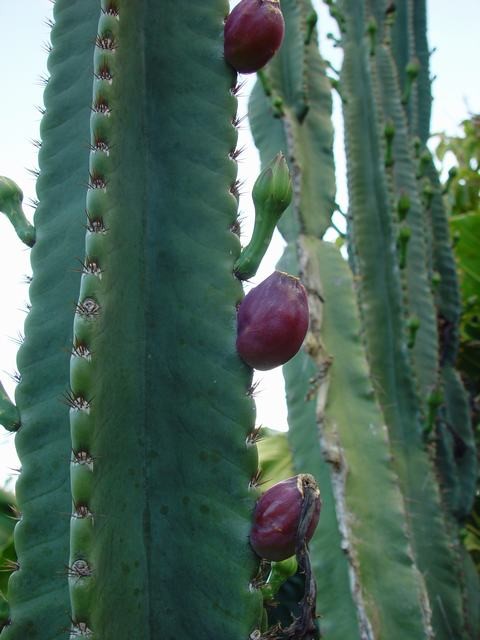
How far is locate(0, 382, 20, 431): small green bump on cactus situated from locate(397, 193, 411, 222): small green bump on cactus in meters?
1.22

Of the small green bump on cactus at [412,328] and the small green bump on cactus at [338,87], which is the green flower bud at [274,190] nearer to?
the small green bump on cactus at [412,328]

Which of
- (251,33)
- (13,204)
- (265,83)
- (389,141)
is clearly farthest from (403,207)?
(13,204)

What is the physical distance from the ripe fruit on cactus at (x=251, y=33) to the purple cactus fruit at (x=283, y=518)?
0.51 metres

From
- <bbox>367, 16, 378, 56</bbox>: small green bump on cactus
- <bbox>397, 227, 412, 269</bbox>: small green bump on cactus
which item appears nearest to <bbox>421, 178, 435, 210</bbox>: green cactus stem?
<bbox>397, 227, 412, 269</bbox>: small green bump on cactus

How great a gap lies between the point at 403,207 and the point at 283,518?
4.04 feet

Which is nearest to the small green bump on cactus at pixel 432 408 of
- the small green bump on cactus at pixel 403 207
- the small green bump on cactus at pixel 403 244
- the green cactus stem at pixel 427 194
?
the small green bump on cactus at pixel 403 244

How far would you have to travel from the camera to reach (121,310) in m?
0.81

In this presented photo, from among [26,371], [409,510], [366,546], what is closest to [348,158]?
[409,510]

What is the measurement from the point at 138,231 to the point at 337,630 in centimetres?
87

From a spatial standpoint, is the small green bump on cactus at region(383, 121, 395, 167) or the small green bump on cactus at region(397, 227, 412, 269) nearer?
the small green bump on cactus at region(397, 227, 412, 269)

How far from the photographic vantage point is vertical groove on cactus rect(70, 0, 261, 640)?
2.47 feet

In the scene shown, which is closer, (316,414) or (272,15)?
(272,15)

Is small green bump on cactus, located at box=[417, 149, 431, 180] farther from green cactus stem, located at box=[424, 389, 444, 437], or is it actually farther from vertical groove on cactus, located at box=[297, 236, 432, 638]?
green cactus stem, located at box=[424, 389, 444, 437]

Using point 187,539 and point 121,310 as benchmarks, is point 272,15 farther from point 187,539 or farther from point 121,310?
point 187,539
